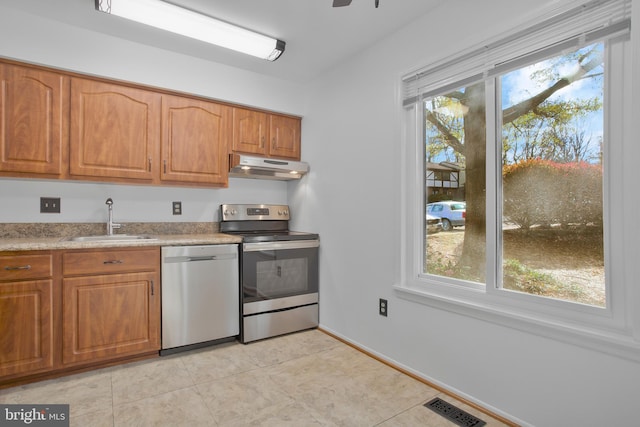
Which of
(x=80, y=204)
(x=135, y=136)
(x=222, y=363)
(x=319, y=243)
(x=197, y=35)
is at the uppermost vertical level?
A: (x=197, y=35)

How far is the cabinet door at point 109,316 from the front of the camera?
87.9 inches

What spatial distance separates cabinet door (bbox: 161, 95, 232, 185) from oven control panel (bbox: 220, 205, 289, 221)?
1.12ft

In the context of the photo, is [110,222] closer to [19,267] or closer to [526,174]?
[19,267]

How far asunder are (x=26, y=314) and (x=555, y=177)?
123 inches

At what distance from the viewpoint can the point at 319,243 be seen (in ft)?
Result: 10.7

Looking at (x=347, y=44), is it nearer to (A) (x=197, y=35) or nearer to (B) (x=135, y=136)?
(A) (x=197, y=35)

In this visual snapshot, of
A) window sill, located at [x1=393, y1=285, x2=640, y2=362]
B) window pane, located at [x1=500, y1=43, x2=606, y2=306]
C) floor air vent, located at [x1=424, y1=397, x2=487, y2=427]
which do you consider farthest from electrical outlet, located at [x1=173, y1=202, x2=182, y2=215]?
window pane, located at [x1=500, y1=43, x2=606, y2=306]

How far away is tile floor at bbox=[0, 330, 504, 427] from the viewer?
1832 millimetres

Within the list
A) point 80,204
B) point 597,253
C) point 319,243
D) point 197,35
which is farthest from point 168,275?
point 597,253

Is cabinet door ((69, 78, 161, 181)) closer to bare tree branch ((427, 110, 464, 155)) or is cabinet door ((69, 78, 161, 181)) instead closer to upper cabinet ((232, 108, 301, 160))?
upper cabinet ((232, 108, 301, 160))

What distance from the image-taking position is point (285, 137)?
3.44m

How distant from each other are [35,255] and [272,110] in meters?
2.17

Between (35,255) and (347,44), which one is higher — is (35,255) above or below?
below

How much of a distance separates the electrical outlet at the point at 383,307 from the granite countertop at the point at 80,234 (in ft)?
4.05
